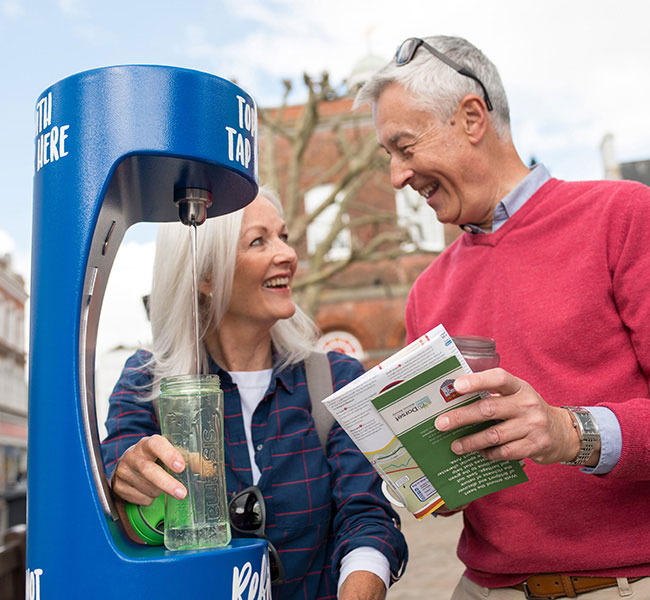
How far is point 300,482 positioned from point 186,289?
25.4 inches

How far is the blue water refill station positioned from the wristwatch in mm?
670

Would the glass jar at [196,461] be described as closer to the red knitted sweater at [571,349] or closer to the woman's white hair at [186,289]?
the woman's white hair at [186,289]

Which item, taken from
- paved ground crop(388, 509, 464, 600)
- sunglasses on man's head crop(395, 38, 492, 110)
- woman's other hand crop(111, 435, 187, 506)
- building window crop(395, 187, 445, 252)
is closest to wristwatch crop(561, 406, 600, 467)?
woman's other hand crop(111, 435, 187, 506)

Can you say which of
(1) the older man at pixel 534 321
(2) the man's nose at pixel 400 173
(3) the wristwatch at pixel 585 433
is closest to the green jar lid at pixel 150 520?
(1) the older man at pixel 534 321

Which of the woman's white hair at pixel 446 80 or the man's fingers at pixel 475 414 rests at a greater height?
the woman's white hair at pixel 446 80

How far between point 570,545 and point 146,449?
1010 mm

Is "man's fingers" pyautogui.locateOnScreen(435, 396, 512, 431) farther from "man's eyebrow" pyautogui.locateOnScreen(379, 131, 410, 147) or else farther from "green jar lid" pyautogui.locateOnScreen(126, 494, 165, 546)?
"man's eyebrow" pyautogui.locateOnScreen(379, 131, 410, 147)

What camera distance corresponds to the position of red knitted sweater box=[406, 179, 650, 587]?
1.64m

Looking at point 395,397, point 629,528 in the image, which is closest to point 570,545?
point 629,528

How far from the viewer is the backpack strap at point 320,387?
6.40ft

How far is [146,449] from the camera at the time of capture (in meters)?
1.33

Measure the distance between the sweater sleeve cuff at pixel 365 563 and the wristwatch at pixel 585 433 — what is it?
0.52 m

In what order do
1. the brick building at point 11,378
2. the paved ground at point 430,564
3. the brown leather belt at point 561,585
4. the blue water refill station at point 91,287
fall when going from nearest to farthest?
the blue water refill station at point 91,287 < the brown leather belt at point 561,585 < the paved ground at point 430,564 < the brick building at point 11,378

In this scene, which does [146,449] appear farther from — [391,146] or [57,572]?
[391,146]
